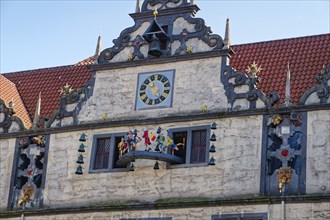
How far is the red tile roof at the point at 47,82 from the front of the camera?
1371 inches

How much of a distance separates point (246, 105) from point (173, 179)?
2.80 meters

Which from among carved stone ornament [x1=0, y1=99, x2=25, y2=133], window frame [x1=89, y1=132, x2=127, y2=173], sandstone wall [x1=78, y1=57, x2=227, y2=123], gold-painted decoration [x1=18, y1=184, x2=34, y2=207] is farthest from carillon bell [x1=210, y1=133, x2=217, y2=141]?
carved stone ornament [x1=0, y1=99, x2=25, y2=133]

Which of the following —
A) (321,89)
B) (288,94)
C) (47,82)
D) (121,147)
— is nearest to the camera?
(321,89)

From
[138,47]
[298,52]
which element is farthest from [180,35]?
[298,52]

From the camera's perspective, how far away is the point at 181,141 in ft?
98.8

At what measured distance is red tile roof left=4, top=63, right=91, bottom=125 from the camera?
114 feet

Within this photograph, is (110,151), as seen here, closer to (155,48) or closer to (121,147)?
(121,147)

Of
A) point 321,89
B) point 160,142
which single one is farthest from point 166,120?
point 321,89

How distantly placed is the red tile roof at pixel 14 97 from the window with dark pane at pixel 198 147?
5.88 metres

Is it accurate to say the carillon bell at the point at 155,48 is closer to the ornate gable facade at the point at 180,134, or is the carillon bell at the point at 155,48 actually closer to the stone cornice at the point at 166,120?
the ornate gable facade at the point at 180,134

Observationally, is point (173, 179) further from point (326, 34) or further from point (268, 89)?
point (326, 34)

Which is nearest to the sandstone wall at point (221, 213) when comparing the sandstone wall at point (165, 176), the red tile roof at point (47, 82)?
the sandstone wall at point (165, 176)

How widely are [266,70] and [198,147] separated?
148 inches

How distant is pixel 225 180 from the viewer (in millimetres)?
29000
